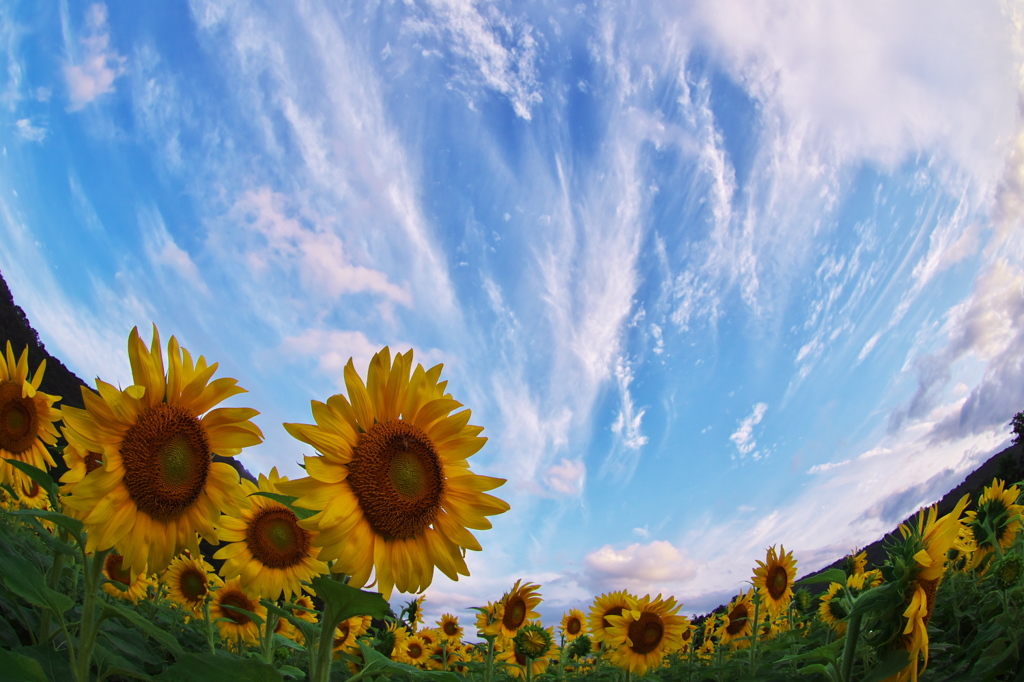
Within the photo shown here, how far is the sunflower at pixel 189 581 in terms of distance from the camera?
240 inches

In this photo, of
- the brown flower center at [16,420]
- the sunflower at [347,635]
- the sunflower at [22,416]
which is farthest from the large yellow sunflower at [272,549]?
the sunflower at [347,635]

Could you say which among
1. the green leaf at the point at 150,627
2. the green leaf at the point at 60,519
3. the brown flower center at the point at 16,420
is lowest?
the green leaf at the point at 150,627

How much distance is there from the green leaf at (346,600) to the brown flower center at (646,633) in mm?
5600

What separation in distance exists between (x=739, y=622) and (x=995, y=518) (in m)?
3.84

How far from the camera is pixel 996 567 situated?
4230 millimetres

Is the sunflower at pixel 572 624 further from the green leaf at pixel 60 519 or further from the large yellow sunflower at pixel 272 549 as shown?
the green leaf at pixel 60 519

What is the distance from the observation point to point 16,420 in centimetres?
405

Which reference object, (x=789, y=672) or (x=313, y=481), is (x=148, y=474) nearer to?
(x=313, y=481)

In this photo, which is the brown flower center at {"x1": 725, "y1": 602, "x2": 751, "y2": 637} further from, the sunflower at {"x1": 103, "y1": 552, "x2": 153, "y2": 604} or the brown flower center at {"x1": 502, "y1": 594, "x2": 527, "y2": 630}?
the sunflower at {"x1": 103, "y1": 552, "x2": 153, "y2": 604}

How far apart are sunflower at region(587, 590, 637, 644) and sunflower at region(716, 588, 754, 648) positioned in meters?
1.62

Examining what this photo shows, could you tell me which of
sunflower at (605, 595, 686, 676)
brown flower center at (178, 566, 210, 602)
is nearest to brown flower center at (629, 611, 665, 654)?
sunflower at (605, 595, 686, 676)

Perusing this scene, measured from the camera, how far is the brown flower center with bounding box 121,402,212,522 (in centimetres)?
257

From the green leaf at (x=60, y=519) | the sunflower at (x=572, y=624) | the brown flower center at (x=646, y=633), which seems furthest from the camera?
the sunflower at (x=572, y=624)

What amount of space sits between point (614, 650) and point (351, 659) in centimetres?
531
